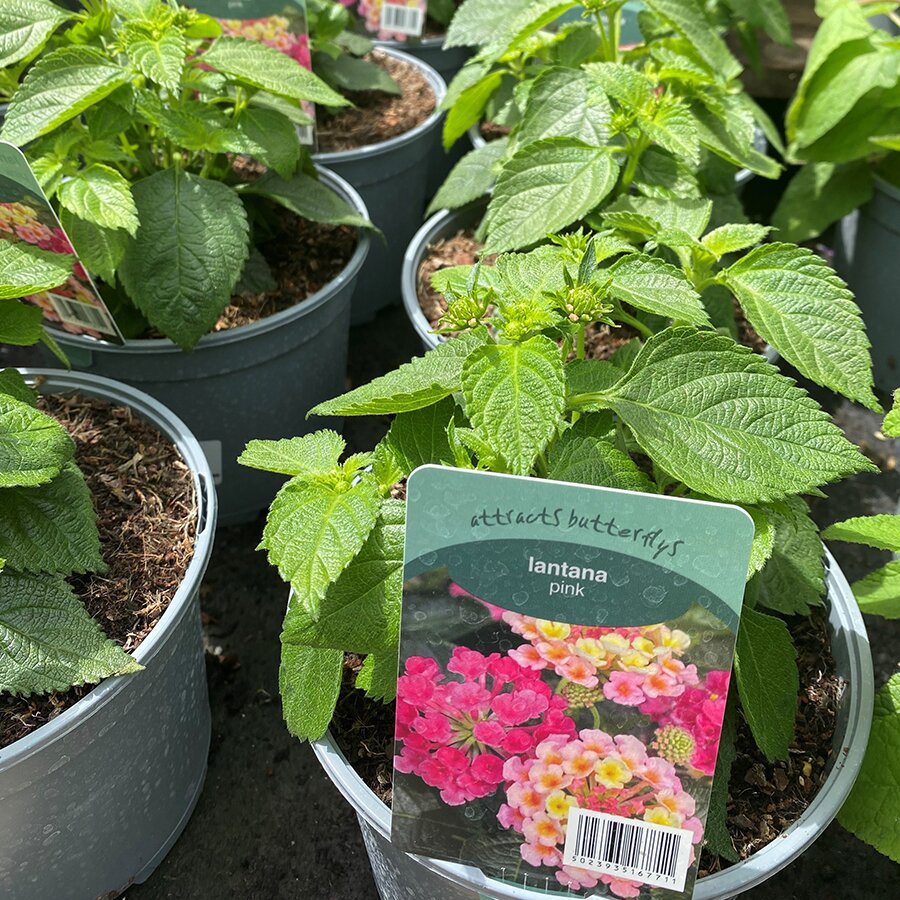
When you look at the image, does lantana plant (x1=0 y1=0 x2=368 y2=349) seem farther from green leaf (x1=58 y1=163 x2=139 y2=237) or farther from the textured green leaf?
the textured green leaf

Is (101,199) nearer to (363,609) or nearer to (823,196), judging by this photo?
(363,609)

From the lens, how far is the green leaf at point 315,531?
88 cm

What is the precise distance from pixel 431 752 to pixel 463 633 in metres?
0.12

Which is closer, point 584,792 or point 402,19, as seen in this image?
point 584,792

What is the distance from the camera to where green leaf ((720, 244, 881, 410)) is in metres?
1.06

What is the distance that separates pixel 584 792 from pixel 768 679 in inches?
10.9

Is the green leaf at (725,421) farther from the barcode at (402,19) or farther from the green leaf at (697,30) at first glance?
the barcode at (402,19)

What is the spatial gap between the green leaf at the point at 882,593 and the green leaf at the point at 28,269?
95 cm

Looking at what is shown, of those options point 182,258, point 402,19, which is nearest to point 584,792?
point 182,258

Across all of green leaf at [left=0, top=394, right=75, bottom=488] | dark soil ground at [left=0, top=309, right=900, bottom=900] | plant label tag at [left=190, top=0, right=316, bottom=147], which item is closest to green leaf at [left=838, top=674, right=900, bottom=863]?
dark soil ground at [left=0, top=309, right=900, bottom=900]

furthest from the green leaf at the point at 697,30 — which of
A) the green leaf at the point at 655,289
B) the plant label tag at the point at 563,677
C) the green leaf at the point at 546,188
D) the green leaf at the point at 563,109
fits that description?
the plant label tag at the point at 563,677

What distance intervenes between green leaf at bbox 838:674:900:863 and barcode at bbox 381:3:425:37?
5.51 ft

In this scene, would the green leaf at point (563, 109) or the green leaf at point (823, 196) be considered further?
the green leaf at point (823, 196)

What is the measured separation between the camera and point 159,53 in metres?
1.29
